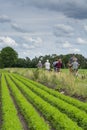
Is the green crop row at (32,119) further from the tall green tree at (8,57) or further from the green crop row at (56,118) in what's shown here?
the tall green tree at (8,57)

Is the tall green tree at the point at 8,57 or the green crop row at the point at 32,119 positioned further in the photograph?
the tall green tree at the point at 8,57

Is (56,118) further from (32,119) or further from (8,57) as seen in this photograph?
(8,57)

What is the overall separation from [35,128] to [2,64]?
15006 cm

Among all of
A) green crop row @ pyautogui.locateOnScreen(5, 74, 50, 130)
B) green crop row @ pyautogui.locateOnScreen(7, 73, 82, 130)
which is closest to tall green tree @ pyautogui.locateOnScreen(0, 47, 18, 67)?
green crop row @ pyautogui.locateOnScreen(7, 73, 82, 130)

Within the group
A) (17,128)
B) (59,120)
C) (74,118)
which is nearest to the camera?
(17,128)

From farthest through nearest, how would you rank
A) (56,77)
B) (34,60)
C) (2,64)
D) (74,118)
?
1. (2,64)
2. (34,60)
3. (56,77)
4. (74,118)

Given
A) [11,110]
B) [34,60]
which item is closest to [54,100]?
[11,110]

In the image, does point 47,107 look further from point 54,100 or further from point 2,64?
point 2,64

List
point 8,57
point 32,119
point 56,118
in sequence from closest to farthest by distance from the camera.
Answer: point 32,119, point 56,118, point 8,57

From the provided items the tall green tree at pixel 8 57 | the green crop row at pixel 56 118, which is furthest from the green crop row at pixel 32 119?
the tall green tree at pixel 8 57

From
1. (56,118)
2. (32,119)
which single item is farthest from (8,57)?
(32,119)

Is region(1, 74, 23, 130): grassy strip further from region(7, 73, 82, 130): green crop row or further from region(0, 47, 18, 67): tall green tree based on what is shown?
region(0, 47, 18, 67): tall green tree

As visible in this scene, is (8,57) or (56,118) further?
(8,57)

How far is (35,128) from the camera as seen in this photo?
39.7ft
